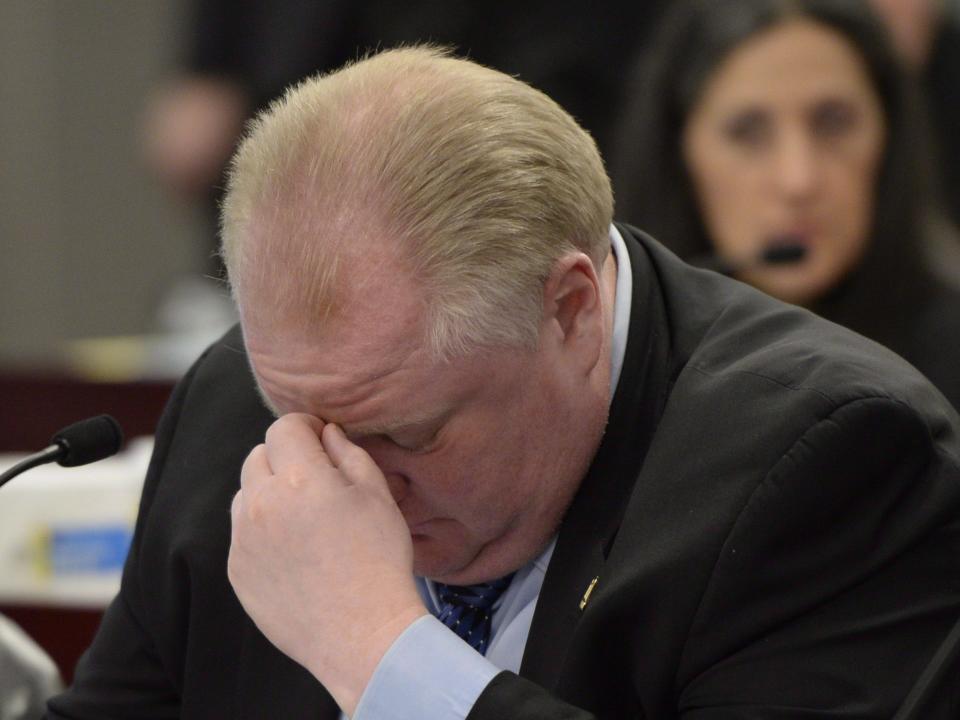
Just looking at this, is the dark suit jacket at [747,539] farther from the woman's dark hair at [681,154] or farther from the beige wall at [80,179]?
the beige wall at [80,179]

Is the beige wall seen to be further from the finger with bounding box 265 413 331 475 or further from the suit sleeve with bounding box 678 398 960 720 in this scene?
the suit sleeve with bounding box 678 398 960 720

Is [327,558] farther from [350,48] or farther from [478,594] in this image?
[350,48]

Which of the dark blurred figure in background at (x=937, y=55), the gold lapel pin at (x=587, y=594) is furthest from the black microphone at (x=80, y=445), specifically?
the dark blurred figure in background at (x=937, y=55)

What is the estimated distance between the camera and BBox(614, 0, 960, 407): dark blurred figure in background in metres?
3.42

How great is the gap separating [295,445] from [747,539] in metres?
0.46

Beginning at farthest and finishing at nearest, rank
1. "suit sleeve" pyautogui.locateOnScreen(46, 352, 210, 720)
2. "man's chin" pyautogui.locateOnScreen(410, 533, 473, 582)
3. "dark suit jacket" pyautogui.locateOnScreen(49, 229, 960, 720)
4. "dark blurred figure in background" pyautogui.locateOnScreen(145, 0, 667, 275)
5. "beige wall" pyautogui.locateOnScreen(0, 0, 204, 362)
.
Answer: "beige wall" pyautogui.locateOnScreen(0, 0, 204, 362)
"dark blurred figure in background" pyautogui.locateOnScreen(145, 0, 667, 275)
"suit sleeve" pyautogui.locateOnScreen(46, 352, 210, 720)
"man's chin" pyautogui.locateOnScreen(410, 533, 473, 582)
"dark suit jacket" pyautogui.locateOnScreen(49, 229, 960, 720)

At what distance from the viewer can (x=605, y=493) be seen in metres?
1.80

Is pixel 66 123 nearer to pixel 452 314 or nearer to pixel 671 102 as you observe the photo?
pixel 671 102

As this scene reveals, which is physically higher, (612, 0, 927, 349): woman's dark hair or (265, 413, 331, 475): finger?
(265, 413, 331, 475): finger

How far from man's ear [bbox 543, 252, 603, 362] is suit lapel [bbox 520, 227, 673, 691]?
8 cm

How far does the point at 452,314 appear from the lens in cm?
163

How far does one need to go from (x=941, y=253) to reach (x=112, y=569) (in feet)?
5.92

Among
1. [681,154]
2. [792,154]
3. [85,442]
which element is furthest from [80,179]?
[85,442]

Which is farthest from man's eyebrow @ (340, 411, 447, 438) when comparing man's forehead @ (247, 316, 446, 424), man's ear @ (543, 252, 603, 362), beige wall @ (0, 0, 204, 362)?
beige wall @ (0, 0, 204, 362)
